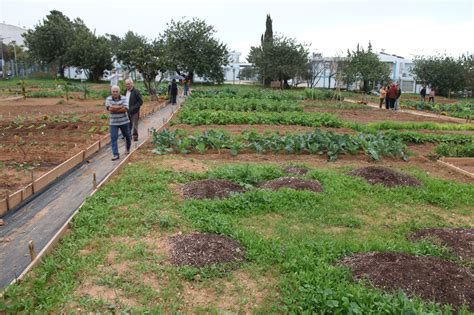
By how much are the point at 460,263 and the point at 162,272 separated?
3425mm

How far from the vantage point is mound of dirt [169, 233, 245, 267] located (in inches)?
177

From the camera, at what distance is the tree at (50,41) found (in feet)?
147

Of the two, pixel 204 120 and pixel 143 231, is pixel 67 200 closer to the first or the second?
pixel 143 231

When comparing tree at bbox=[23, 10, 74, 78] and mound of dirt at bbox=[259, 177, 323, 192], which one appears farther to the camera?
tree at bbox=[23, 10, 74, 78]

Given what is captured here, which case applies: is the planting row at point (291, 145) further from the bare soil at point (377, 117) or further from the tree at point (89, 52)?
the tree at point (89, 52)

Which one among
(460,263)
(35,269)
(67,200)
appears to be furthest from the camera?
(67,200)

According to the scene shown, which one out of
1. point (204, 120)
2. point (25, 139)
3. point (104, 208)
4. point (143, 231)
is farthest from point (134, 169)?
point (204, 120)

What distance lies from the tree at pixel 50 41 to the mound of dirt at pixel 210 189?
4313 centimetres

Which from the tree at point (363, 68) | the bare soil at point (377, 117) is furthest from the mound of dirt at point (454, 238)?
the tree at point (363, 68)

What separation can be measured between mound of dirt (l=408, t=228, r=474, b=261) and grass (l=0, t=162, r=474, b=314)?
179 millimetres

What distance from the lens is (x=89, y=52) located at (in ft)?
140

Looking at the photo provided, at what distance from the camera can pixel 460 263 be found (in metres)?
4.58

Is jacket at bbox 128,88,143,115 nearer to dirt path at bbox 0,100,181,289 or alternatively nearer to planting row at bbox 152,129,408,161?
planting row at bbox 152,129,408,161

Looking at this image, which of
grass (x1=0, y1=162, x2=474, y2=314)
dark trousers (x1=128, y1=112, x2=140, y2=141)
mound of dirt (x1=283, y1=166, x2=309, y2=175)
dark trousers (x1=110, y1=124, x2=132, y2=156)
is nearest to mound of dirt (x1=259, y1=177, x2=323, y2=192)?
grass (x1=0, y1=162, x2=474, y2=314)
